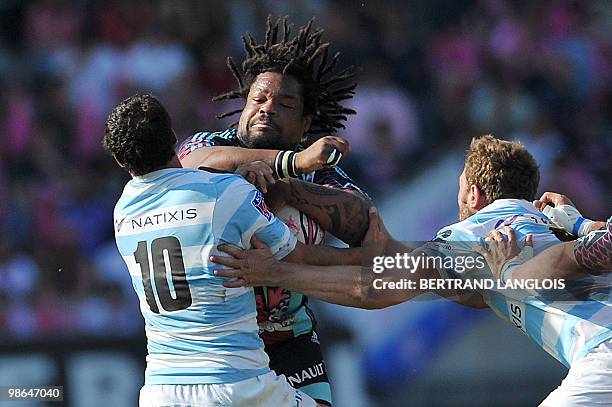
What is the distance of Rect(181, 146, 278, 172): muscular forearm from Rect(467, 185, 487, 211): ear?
3.99 ft

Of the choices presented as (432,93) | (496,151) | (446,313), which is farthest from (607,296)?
(432,93)

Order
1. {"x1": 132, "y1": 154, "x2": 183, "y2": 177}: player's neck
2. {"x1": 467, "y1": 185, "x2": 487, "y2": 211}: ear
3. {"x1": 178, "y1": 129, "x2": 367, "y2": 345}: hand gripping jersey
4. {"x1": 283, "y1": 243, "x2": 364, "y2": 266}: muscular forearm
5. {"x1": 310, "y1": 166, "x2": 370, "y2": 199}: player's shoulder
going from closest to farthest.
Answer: {"x1": 132, "y1": 154, "x2": 183, "y2": 177}: player's neck, {"x1": 283, "y1": 243, "x2": 364, "y2": 266}: muscular forearm, {"x1": 178, "y1": 129, "x2": 367, "y2": 345}: hand gripping jersey, {"x1": 310, "y1": 166, "x2": 370, "y2": 199}: player's shoulder, {"x1": 467, "y1": 185, "x2": 487, "y2": 211}: ear

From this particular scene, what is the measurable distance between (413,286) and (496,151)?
0.82 metres

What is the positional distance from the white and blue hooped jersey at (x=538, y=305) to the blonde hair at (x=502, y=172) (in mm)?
84

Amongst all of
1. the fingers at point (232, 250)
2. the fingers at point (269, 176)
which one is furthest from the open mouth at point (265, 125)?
the fingers at point (232, 250)

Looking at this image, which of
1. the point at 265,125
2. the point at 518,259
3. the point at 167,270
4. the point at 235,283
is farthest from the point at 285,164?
the point at 518,259

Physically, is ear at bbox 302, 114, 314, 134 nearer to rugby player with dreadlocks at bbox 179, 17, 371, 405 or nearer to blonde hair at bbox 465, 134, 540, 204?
Result: rugby player with dreadlocks at bbox 179, 17, 371, 405

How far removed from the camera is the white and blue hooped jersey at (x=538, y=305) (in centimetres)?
478

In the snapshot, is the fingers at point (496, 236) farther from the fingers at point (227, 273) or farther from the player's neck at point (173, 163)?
the player's neck at point (173, 163)

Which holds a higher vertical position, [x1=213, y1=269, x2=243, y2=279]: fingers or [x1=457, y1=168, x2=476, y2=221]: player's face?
[x1=457, y1=168, x2=476, y2=221]: player's face

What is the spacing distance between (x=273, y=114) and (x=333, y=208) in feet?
1.79

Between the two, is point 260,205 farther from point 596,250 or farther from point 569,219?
point 569,219

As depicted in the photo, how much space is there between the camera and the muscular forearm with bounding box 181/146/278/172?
469cm

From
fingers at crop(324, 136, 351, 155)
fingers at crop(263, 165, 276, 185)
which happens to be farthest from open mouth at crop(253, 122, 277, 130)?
fingers at crop(324, 136, 351, 155)
